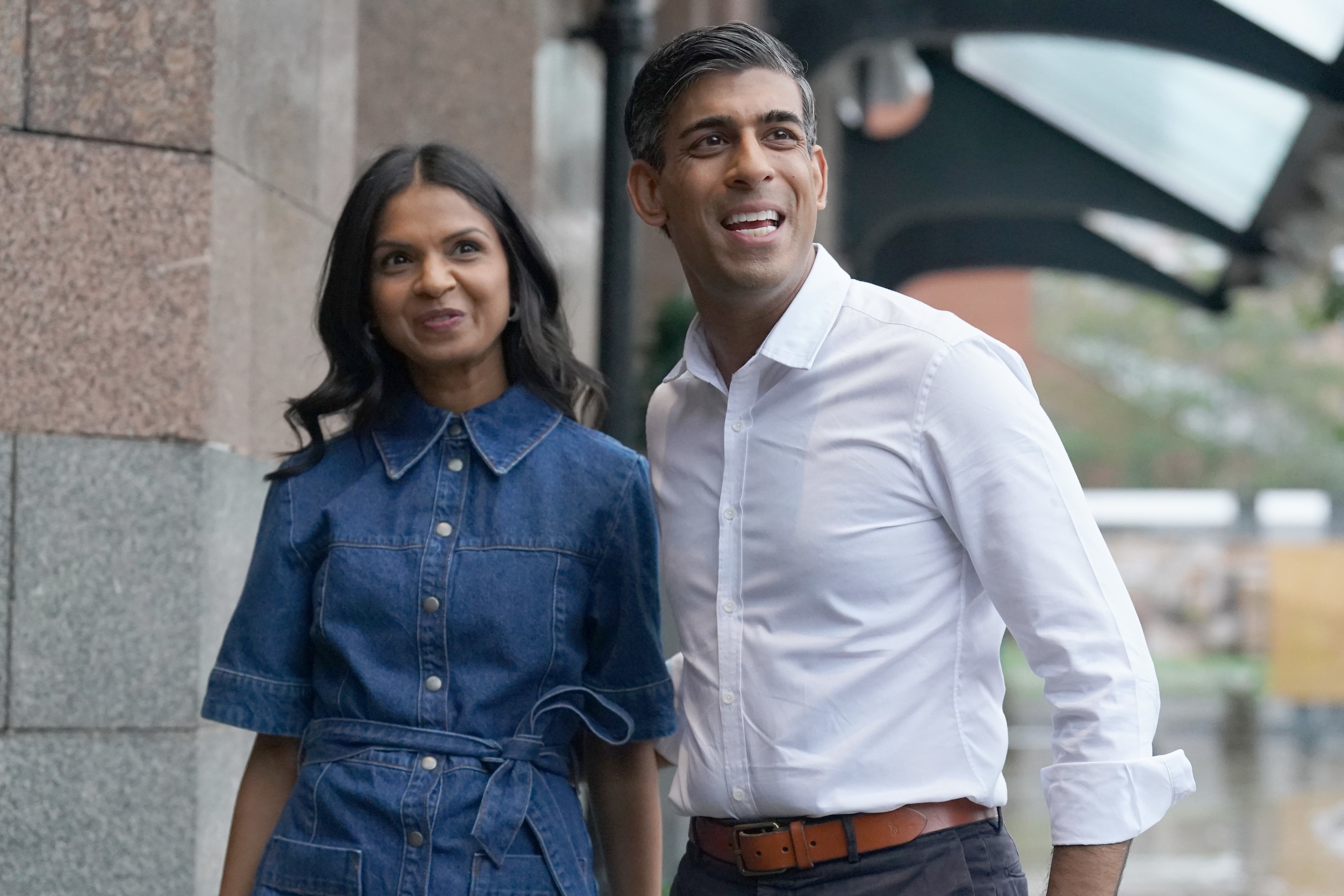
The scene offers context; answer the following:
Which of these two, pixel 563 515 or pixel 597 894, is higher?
pixel 563 515

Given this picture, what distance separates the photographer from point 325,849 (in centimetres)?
230

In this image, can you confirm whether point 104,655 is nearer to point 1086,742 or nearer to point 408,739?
point 408,739

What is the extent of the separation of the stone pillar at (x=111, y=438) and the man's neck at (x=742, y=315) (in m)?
1.32

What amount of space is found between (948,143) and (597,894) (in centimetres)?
1516

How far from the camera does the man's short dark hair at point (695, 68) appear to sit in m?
2.28

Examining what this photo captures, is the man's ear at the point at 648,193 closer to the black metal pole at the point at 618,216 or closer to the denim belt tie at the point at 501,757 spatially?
the denim belt tie at the point at 501,757

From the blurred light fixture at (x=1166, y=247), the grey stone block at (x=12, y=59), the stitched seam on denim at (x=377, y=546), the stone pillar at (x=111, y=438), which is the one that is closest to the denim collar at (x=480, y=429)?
the stitched seam on denim at (x=377, y=546)

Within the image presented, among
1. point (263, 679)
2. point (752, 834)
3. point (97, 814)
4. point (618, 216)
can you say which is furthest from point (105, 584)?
point (618, 216)

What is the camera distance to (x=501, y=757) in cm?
236

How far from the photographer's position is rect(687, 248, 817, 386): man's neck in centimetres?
231

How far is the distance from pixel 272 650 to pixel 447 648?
279 millimetres

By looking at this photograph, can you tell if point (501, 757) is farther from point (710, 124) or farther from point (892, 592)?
point (710, 124)

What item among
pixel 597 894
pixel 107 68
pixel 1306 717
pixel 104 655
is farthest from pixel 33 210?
pixel 1306 717

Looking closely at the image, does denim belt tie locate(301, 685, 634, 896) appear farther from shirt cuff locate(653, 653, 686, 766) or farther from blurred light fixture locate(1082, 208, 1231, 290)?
blurred light fixture locate(1082, 208, 1231, 290)
